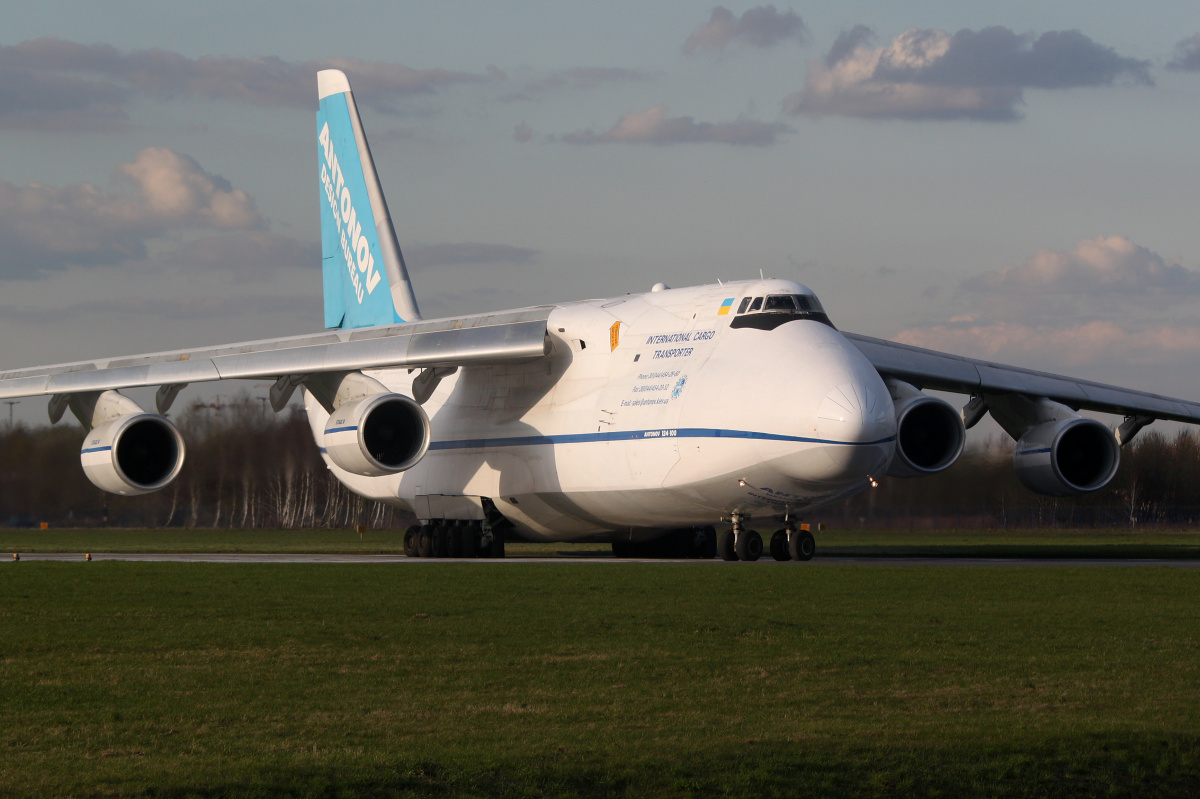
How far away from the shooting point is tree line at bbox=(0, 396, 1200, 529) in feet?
98.7

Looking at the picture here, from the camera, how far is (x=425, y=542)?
79.3 ft

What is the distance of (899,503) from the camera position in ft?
98.9

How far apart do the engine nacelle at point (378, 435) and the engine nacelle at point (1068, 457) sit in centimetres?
964

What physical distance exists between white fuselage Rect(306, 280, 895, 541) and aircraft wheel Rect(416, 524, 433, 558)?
0.28 metres

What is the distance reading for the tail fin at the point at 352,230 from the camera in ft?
92.6

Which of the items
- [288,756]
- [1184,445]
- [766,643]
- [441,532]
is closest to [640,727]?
[288,756]

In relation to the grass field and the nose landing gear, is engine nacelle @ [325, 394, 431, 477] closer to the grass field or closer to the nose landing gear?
the grass field

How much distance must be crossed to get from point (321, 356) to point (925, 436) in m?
9.80

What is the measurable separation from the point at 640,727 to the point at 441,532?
17467 mm

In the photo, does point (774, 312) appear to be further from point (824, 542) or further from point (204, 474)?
point (204, 474)

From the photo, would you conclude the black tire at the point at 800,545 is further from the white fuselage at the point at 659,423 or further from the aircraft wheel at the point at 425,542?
the aircraft wheel at the point at 425,542

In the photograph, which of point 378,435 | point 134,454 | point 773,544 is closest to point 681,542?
point 773,544

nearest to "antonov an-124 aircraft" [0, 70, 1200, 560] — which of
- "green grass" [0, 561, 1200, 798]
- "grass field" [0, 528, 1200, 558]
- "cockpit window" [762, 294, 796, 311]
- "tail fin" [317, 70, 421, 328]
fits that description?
"cockpit window" [762, 294, 796, 311]

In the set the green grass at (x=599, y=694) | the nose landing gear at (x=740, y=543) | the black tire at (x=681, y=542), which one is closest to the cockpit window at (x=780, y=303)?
the nose landing gear at (x=740, y=543)
